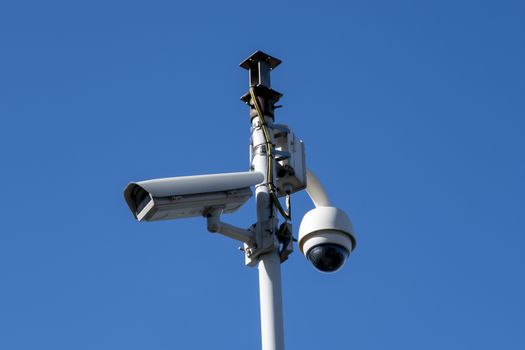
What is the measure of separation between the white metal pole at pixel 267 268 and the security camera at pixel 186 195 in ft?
0.97

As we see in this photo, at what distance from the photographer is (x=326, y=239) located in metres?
8.39

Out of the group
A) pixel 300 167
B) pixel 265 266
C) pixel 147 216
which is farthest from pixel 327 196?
pixel 147 216

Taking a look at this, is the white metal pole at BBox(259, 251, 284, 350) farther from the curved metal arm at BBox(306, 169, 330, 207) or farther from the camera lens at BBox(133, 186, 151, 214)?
the camera lens at BBox(133, 186, 151, 214)

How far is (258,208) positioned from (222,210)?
444mm

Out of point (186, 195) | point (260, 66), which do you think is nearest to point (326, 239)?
point (186, 195)

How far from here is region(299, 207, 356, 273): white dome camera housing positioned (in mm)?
8359

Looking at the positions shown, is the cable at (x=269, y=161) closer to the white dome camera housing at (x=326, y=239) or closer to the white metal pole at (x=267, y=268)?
the white metal pole at (x=267, y=268)

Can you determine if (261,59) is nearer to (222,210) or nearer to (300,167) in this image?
(300,167)

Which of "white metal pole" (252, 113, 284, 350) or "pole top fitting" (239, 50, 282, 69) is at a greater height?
"pole top fitting" (239, 50, 282, 69)

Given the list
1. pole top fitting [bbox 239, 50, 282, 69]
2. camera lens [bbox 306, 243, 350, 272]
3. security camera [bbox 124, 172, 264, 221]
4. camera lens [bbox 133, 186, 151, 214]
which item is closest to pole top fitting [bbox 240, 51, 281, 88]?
pole top fitting [bbox 239, 50, 282, 69]

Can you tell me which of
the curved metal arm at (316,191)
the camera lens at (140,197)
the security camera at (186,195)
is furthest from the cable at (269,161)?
the camera lens at (140,197)

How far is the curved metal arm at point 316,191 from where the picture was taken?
29.1 ft

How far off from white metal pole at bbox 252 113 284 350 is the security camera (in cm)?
30

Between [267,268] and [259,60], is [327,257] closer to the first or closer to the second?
[267,268]
